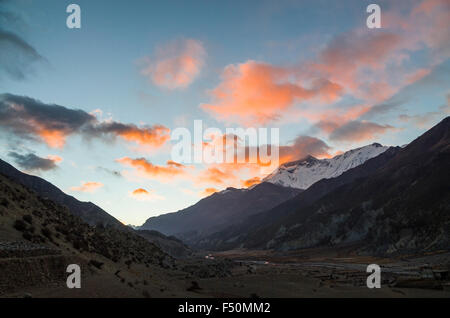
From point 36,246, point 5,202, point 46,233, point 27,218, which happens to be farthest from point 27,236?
point 5,202

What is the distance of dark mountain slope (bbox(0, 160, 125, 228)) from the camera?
142 meters

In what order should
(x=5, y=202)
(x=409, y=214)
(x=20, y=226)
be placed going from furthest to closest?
(x=409, y=214)
(x=5, y=202)
(x=20, y=226)

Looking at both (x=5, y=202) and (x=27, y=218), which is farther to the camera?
(x=5, y=202)

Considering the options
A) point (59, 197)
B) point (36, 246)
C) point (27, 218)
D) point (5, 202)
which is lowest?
point (36, 246)

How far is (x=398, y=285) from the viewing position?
48.2 meters

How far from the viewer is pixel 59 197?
160 m

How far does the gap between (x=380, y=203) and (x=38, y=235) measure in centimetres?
17863

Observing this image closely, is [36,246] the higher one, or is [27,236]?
[27,236]

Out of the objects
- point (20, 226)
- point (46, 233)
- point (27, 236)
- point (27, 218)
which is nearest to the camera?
point (27, 236)

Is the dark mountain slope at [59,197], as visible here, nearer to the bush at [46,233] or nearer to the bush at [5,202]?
the bush at [5,202]

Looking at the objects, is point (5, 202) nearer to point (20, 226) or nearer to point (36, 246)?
point (20, 226)

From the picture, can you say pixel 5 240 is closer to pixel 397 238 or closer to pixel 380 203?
pixel 397 238

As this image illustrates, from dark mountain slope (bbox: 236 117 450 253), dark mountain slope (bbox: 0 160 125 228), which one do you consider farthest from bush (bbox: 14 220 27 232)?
dark mountain slope (bbox: 236 117 450 253)
